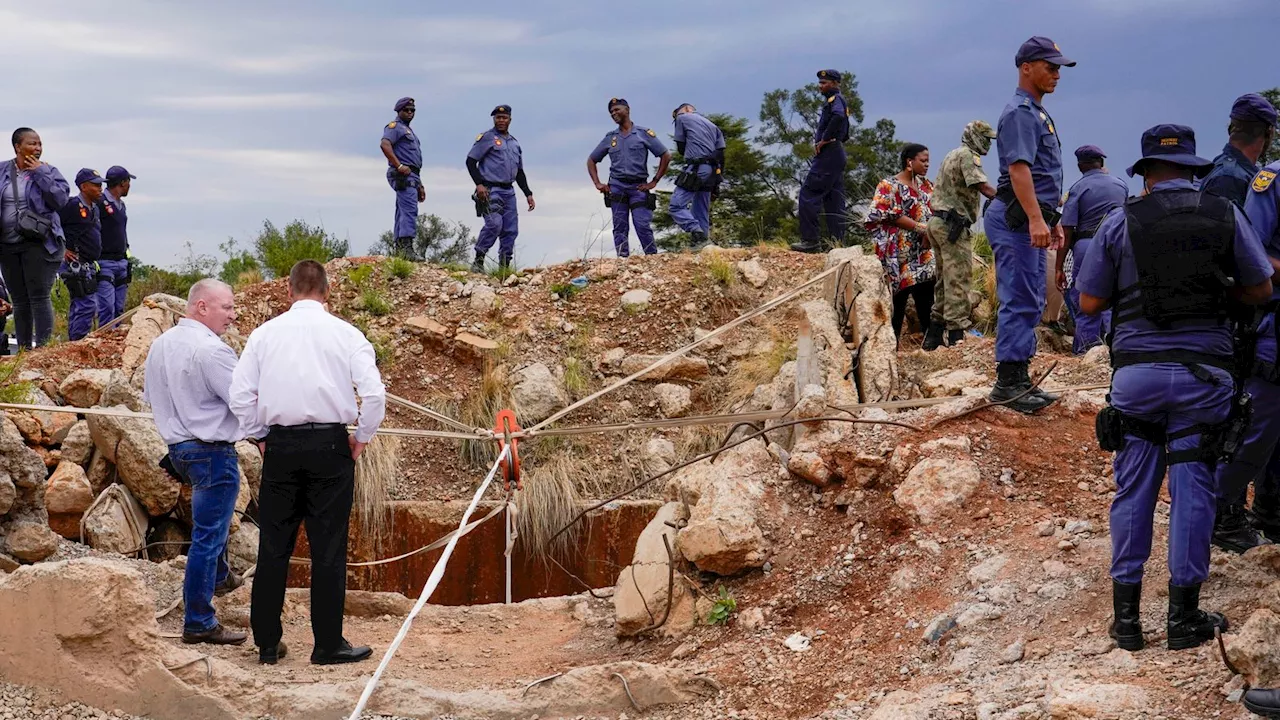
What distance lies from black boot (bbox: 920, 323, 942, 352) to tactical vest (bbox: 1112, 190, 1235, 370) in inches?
205

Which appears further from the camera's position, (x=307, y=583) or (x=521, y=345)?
(x=521, y=345)

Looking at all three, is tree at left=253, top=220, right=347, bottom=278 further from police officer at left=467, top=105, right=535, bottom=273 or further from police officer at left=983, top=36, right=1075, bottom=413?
police officer at left=983, top=36, right=1075, bottom=413

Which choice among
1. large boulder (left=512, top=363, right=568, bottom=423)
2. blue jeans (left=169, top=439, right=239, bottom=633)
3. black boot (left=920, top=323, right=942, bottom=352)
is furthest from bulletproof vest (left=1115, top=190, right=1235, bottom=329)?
large boulder (left=512, top=363, right=568, bottom=423)

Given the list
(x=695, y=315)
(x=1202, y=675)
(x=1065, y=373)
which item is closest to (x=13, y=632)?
(x=1202, y=675)

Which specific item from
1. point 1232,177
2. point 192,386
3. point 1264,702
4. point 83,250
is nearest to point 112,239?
point 83,250

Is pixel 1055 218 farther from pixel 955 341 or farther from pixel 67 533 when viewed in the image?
pixel 67 533

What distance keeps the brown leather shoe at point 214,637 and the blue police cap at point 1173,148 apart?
430 centimetres

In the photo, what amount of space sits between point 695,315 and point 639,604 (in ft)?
18.7

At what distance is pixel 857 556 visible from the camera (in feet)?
18.8

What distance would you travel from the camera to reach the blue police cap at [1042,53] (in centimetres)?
610

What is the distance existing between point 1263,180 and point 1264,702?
2.12 m

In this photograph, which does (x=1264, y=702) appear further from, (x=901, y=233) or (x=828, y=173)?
(x=828, y=173)

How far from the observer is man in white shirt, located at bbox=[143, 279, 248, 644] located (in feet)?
18.5

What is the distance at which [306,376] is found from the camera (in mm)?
5270
